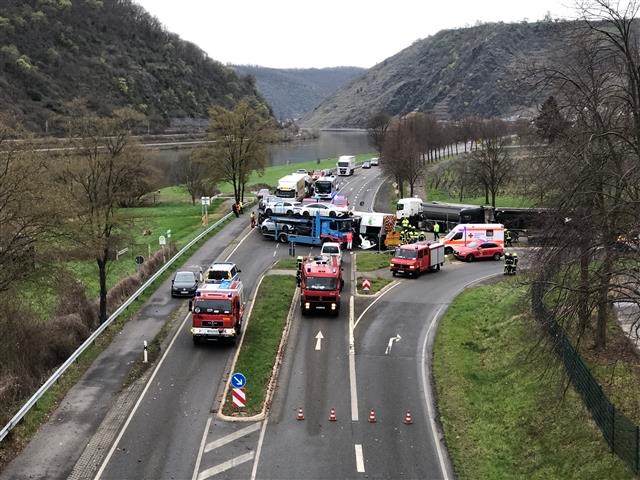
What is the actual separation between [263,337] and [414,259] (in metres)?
14.3

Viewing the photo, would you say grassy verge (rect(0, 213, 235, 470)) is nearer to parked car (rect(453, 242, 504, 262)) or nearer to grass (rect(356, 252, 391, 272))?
grass (rect(356, 252, 391, 272))

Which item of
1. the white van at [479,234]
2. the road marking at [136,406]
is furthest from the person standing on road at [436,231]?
the road marking at [136,406]

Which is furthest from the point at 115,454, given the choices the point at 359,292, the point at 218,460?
the point at 359,292

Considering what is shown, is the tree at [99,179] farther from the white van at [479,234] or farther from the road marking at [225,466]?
the white van at [479,234]

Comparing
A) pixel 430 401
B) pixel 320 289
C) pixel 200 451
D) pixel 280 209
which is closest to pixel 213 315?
pixel 320 289

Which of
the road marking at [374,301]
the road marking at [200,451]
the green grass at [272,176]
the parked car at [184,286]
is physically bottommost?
the road marking at [200,451]

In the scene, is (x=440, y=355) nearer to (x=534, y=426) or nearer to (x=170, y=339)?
(x=534, y=426)

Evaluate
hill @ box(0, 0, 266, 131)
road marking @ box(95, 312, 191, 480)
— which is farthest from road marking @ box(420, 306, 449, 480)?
hill @ box(0, 0, 266, 131)

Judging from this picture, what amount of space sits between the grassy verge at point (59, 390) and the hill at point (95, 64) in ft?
353

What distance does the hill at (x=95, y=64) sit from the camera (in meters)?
143

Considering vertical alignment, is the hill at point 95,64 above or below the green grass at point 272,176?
above

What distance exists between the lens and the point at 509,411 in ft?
77.9

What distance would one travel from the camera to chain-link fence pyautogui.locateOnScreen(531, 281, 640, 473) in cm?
1748

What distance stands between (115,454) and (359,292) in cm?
2049
